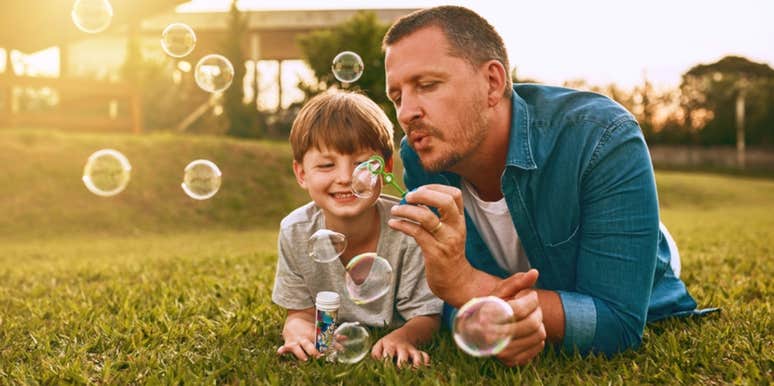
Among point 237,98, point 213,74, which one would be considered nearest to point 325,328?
point 213,74

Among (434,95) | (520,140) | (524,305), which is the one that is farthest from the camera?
(520,140)

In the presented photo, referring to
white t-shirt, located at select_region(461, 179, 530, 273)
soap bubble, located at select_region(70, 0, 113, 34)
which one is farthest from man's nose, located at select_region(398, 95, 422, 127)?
soap bubble, located at select_region(70, 0, 113, 34)

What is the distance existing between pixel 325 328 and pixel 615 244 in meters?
1.08

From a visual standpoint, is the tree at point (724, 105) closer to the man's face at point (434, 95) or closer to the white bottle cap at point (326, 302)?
the man's face at point (434, 95)

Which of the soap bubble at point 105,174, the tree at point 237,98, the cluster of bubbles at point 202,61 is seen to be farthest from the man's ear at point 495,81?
the tree at point 237,98

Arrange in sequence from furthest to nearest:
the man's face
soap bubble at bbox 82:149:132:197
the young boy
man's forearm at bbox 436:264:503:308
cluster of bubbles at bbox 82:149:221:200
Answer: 1. soap bubble at bbox 82:149:132:197
2. cluster of bubbles at bbox 82:149:221:200
3. the young boy
4. the man's face
5. man's forearm at bbox 436:264:503:308

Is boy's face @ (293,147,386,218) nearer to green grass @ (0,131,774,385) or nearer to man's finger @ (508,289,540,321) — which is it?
green grass @ (0,131,774,385)

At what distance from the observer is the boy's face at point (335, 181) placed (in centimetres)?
251

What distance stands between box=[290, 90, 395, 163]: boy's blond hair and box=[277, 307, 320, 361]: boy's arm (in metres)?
0.67

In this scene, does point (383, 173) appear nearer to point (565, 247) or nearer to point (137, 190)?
point (565, 247)

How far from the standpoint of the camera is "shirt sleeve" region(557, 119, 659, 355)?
2.11 m

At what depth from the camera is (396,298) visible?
281 cm

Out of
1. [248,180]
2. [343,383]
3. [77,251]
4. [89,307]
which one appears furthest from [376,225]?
[248,180]

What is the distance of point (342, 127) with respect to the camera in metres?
2.57
